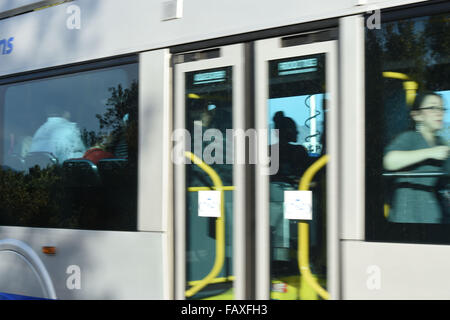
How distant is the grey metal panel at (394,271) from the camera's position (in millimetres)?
2891

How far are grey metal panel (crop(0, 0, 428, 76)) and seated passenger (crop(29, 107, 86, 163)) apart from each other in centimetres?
41

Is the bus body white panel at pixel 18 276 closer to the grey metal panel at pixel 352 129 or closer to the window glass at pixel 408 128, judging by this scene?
the grey metal panel at pixel 352 129

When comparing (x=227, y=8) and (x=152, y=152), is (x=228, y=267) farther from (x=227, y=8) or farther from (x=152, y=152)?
(x=227, y=8)

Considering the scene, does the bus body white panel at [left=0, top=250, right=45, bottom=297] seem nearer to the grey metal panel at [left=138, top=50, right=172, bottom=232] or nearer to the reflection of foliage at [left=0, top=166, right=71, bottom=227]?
the reflection of foliage at [left=0, top=166, right=71, bottom=227]

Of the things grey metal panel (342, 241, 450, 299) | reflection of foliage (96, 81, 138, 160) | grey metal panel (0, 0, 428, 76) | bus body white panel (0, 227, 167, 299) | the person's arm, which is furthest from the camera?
reflection of foliage (96, 81, 138, 160)

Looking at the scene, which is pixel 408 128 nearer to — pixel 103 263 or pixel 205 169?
pixel 205 169

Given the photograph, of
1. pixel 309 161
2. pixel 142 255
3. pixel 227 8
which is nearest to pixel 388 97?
pixel 309 161

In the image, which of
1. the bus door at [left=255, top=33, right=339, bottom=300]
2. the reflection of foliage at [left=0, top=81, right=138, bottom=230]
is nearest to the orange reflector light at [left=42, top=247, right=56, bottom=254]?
the reflection of foliage at [left=0, top=81, right=138, bottom=230]

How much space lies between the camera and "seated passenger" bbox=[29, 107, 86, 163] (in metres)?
4.52

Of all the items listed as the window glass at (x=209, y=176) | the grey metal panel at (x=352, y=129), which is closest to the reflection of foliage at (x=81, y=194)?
the window glass at (x=209, y=176)

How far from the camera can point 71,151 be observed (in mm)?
4551

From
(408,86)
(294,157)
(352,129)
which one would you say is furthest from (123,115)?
(408,86)
